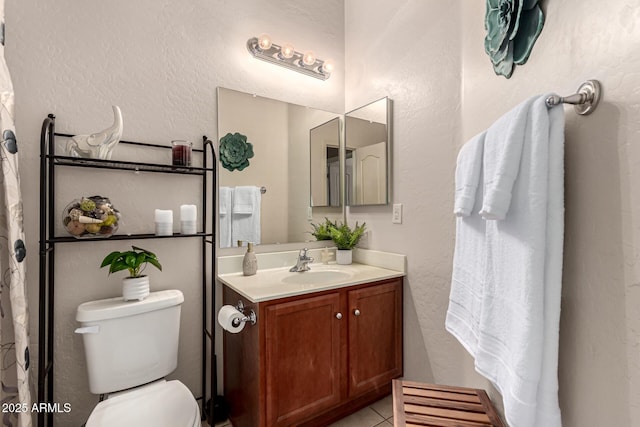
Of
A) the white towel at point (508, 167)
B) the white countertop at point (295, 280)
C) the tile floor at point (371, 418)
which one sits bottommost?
the tile floor at point (371, 418)

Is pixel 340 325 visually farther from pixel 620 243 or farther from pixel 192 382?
pixel 620 243

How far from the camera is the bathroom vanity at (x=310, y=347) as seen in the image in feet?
4.25

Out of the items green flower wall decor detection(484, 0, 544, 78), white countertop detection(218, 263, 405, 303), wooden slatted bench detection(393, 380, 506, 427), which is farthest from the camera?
white countertop detection(218, 263, 405, 303)

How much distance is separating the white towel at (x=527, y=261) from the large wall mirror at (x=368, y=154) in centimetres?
106

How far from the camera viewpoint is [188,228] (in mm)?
1455

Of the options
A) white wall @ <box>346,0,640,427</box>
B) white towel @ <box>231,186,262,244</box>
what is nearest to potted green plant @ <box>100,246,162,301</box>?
white towel @ <box>231,186,262,244</box>

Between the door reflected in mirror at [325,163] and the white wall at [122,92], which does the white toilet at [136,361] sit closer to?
the white wall at [122,92]

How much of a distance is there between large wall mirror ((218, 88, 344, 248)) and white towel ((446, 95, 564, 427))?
53.3 inches

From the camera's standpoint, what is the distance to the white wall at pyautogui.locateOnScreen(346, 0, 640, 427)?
2.02 ft

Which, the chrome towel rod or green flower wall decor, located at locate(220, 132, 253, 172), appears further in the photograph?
green flower wall decor, located at locate(220, 132, 253, 172)

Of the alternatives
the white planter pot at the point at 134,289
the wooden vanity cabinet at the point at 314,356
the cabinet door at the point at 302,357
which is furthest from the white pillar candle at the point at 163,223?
the cabinet door at the point at 302,357

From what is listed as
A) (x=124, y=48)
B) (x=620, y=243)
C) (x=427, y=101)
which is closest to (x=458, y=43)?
(x=427, y=101)

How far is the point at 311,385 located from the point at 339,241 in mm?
909

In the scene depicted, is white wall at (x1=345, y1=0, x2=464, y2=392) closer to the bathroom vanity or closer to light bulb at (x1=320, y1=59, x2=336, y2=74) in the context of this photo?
the bathroom vanity
